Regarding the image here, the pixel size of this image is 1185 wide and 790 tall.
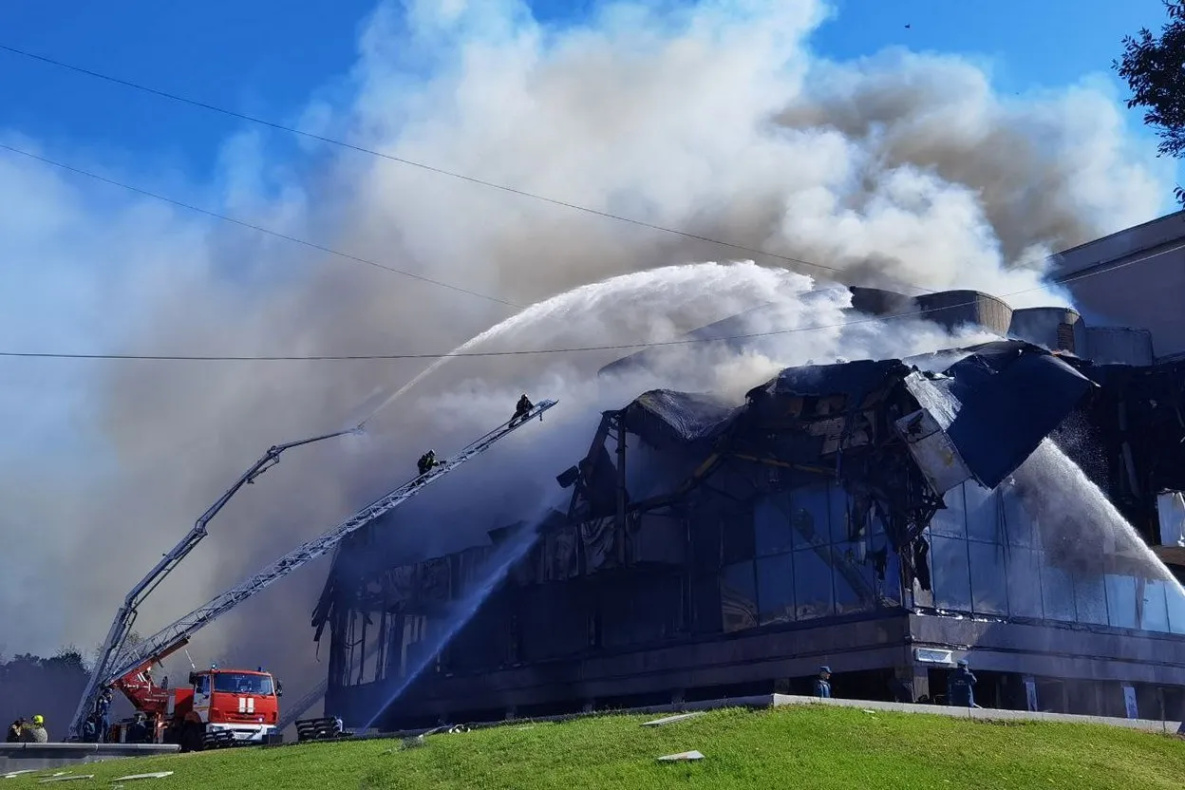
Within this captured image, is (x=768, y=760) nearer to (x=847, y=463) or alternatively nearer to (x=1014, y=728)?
(x=1014, y=728)

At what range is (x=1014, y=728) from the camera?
23453mm

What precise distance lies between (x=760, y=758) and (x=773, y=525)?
87.6ft

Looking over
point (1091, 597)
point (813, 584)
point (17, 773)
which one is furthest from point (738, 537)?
point (17, 773)

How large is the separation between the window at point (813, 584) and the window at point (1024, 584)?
6.12 meters

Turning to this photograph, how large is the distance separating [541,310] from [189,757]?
25.3 m

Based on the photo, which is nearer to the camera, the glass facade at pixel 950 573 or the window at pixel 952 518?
the glass facade at pixel 950 573

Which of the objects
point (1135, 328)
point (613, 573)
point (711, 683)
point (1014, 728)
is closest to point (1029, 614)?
point (711, 683)

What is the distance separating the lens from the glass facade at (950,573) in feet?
135

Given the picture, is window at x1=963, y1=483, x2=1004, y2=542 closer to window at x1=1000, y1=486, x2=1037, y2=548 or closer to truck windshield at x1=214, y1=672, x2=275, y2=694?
window at x1=1000, y1=486, x2=1037, y2=548

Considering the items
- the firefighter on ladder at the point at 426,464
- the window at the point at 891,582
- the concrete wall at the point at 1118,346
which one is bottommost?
the window at the point at 891,582

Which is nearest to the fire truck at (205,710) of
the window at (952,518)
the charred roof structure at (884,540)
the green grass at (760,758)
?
the green grass at (760,758)

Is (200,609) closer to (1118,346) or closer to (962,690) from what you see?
(962,690)

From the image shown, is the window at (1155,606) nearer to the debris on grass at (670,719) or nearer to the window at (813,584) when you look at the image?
the window at (813,584)

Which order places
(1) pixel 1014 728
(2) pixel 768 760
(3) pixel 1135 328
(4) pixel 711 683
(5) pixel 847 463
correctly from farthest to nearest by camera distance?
(3) pixel 1135 328 → (4) pixel 711 683 → (5) pixel 847 463 → (1) pixel 1014 728 → (2) pixel 768 760
